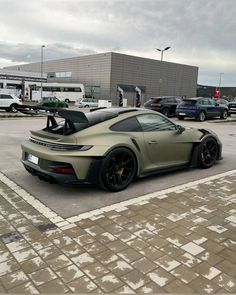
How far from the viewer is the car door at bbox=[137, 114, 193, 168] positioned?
5.66 m

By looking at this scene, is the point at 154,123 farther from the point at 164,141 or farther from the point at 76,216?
the point at 76,216

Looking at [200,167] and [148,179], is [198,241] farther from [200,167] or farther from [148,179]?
[200,167]

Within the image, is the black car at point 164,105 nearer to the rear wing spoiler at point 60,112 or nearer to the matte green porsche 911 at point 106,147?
the matte green porsche 911 at point 106,147

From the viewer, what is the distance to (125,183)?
5246 millimetres

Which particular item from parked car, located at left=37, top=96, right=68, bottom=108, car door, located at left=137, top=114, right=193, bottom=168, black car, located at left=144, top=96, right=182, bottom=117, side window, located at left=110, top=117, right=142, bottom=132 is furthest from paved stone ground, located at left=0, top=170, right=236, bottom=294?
black car, located at left=144, top=96, right=182, bottom=117

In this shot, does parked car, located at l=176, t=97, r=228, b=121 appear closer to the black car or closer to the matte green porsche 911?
the black car

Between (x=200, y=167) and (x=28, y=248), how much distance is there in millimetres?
4265

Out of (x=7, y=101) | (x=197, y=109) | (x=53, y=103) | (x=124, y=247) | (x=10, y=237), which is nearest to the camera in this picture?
(x=124, y=247)

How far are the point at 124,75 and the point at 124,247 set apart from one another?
76543 mm

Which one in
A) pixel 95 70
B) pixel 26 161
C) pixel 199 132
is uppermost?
pixel 95 70

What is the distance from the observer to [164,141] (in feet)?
19.2

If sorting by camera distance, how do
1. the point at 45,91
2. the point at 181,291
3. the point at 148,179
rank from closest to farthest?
the point at 181,291 → the point at 148,179 → the point at 45,91

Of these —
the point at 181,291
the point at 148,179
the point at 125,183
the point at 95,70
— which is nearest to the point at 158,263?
the point at 181,291

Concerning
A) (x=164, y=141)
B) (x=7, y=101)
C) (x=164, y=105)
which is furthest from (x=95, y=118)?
(x=7, y=101)
